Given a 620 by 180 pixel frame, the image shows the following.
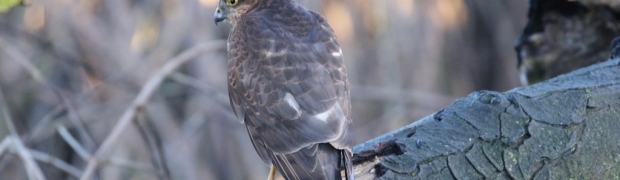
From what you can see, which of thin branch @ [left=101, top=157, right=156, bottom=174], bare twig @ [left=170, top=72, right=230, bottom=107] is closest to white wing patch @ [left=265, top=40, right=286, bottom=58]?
thin branch @ [left=101, top=157, right=156, bottom=174]

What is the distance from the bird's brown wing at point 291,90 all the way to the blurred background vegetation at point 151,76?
2.19 metres

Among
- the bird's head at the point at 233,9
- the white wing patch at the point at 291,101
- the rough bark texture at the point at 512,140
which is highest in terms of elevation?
the bird's head at the point at 233,9

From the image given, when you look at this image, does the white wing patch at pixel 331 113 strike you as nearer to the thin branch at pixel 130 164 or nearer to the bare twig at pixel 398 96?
the thin branch at pixel 130 164

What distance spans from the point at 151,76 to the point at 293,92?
2.84 m

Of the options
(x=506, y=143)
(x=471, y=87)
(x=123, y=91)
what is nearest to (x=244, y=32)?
(x=506, y=143)

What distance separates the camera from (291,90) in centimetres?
323

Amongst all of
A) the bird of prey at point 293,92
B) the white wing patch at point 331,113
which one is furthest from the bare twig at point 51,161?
the white wing patch at point 331,113

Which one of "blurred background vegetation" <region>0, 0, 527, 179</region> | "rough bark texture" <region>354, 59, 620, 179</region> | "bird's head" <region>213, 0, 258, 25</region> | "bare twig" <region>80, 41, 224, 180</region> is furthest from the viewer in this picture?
"blurred background vegetation" <region>0, 0, 527, 179</region>

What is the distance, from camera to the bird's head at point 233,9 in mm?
4160

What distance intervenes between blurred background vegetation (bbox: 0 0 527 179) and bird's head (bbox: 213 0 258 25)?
60.3 inches

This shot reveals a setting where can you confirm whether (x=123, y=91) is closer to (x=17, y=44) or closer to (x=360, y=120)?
(x=17, y=44)

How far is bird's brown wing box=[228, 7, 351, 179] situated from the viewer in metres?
3.03

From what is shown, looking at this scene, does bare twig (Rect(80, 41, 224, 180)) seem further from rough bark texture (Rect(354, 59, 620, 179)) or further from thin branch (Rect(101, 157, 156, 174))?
rough bark texture (Rect(354, 59, 620, 179))

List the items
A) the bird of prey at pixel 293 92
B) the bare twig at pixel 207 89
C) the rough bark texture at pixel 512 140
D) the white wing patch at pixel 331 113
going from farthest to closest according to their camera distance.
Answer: the bare twig at pixel 207 89 → the white wing patch at pixel 331 113 → the bird of prey at pixel 293 92 → the rough bark texture at pixel 512 140
